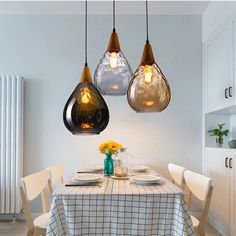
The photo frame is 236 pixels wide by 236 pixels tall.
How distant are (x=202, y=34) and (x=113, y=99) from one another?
1369 mm

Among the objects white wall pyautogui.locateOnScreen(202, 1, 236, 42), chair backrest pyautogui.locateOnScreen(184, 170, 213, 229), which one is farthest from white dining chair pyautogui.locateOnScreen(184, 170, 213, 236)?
white wall pyautogui.locateOnScreen(202, 1, 236, 42)

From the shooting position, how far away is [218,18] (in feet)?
10.9

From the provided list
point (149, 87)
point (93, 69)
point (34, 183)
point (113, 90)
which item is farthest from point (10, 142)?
point (149, 87)

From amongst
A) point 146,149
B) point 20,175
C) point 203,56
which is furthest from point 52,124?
point 203,56

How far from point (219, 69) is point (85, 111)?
2127 mm

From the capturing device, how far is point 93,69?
3.85m

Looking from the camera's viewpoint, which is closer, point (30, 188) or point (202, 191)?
point (202, 191)

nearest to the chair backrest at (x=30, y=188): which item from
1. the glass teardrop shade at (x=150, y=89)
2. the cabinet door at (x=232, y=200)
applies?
the glass teardrop shade at (x=150, y=89)

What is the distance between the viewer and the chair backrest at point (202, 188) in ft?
6.68

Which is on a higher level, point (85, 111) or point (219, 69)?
point (219, 69)

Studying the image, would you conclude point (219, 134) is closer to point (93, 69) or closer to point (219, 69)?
point (219, 69)

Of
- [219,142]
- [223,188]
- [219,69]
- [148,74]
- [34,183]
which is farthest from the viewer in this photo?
[219,142]

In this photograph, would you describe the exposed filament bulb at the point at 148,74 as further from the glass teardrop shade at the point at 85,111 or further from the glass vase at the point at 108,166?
the glass vase at the point at 108,166

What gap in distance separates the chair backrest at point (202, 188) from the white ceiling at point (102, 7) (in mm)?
2060
